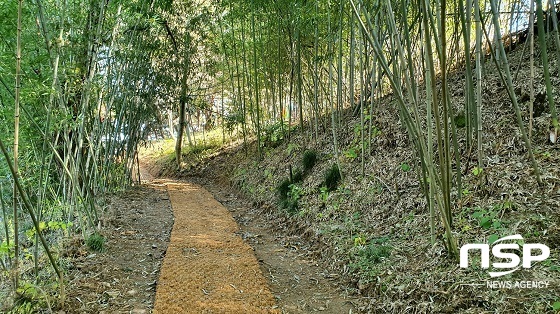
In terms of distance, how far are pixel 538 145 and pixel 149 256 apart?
10.6 ft

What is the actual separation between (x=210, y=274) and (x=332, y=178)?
204cm

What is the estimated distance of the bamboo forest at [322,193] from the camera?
2143 mm

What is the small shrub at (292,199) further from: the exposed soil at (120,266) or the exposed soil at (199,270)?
the exposed soil at (120,266)

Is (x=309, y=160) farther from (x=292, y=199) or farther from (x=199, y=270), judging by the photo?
(x=199, y=270)

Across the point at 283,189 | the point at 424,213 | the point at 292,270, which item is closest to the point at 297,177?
the point at 283,189

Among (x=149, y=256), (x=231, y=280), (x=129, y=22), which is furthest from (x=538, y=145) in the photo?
(x=129, y=22)

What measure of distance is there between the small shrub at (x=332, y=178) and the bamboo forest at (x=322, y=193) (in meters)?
0.03

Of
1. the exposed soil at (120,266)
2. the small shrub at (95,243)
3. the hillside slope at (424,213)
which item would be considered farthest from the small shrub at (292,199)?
the small shrub at (95,243)

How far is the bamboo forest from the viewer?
84.4 inches

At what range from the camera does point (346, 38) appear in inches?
236

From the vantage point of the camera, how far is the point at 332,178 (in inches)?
180

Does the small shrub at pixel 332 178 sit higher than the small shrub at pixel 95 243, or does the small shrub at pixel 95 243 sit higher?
the small shrub at pixel 332 178

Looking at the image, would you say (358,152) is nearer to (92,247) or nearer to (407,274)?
(407,274)

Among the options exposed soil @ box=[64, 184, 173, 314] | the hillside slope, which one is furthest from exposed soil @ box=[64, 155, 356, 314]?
the hillside slope
